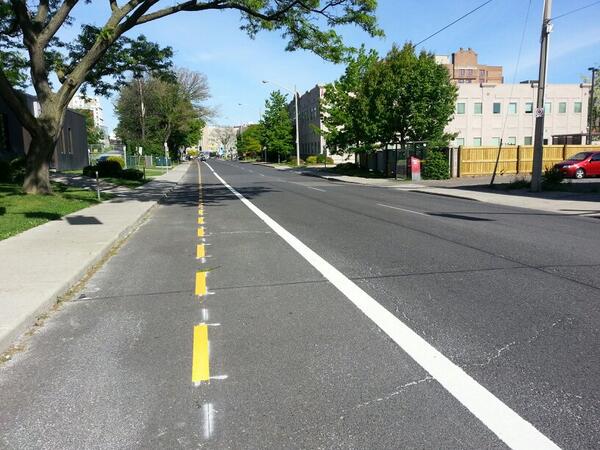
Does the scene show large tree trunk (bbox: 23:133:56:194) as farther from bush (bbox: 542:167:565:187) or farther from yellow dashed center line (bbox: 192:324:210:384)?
bush (bbox: 542:167:565:187)

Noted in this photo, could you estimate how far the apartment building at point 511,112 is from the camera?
57.9m

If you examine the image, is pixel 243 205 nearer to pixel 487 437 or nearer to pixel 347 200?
pixel 347 200

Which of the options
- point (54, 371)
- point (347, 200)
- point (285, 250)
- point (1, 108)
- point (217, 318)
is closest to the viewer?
point (54, 371)

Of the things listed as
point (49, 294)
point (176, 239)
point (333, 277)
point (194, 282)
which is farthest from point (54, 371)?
point (176, 239)

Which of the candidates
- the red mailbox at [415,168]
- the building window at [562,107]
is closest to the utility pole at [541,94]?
the red mailbox at [415,168]

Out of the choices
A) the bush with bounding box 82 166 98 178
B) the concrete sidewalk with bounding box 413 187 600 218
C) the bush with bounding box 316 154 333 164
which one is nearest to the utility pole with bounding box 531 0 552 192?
the concrete sidewalk with bounding box 413 187 600 218

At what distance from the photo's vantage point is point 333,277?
22.2 ft

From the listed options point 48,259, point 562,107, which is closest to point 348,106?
point 562,107

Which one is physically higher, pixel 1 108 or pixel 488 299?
pixel 1 108

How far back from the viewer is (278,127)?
80.2 metres

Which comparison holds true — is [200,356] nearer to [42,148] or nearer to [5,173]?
[42,148]

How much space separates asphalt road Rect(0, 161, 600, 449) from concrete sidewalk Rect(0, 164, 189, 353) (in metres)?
0.27

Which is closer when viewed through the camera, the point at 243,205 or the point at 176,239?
the point at 176,239

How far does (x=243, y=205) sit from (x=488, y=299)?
12359 millimetres
